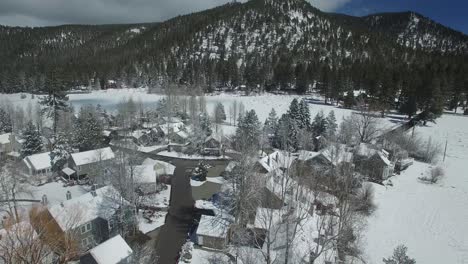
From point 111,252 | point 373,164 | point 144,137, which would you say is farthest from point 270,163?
point 144,137

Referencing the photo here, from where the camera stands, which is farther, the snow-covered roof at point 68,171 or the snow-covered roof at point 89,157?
the snow-covered roof at point 89,157

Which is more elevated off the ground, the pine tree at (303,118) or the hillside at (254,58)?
the hillside at (254,58)

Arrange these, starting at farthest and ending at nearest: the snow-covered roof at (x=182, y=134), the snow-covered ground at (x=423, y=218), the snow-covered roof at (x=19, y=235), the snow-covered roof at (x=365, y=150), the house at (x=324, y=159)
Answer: the snow-covered roof at (x=182, y=134) < the snow-covered roof at (x=365, y=150) < the house at (x=324, y=159) < the snow-covered ground at (x=423, y=218) < the snow-covered roof at (x=19, y=235)

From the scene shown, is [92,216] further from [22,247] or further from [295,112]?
[295,112]

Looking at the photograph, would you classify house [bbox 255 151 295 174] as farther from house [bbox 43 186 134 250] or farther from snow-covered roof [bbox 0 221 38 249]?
snow-covered roof [bbox 0 221 38 249]

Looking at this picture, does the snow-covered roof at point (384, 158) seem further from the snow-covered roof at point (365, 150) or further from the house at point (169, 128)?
the house at point (169, 128)

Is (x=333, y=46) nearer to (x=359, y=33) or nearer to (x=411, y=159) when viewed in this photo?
(x=359, y=33)

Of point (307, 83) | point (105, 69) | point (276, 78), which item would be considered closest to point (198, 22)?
point (105, 69)

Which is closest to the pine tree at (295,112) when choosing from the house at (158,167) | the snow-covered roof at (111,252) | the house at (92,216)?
the house at (158,167)
